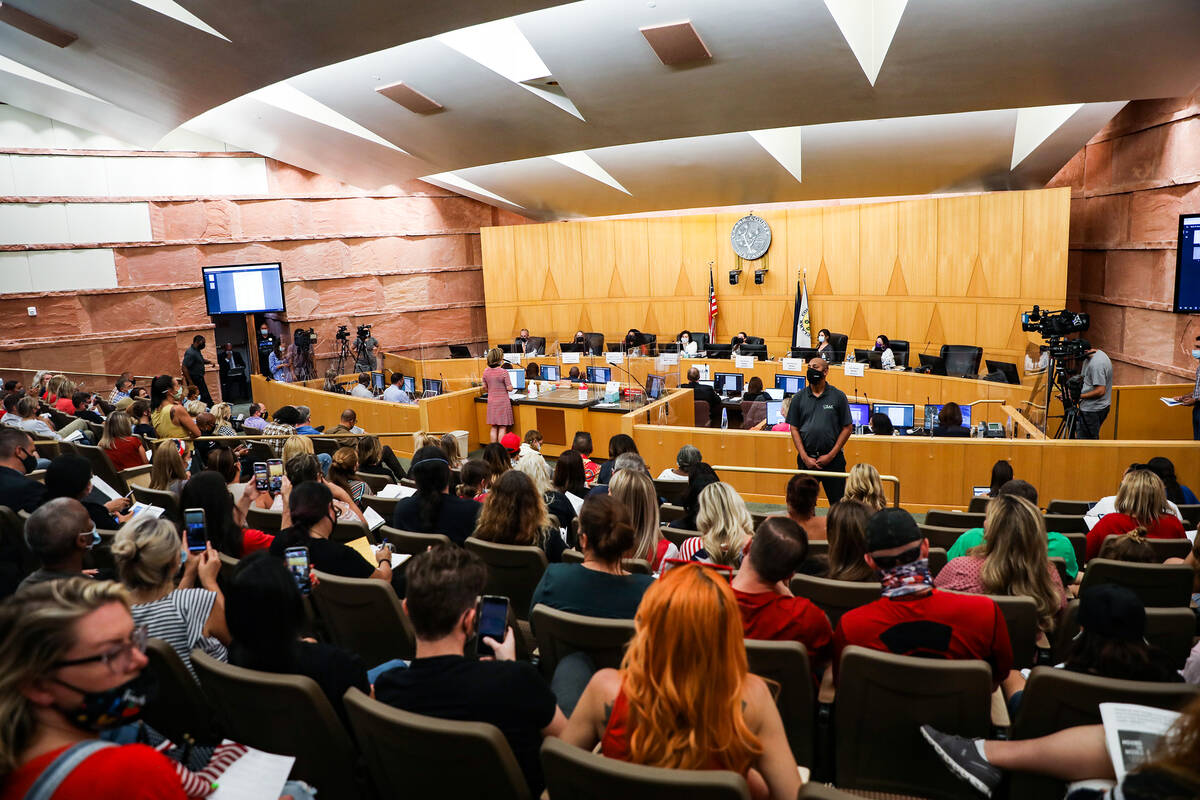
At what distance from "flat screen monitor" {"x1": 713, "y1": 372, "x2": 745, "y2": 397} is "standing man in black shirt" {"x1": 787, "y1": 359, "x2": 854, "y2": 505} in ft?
15.4

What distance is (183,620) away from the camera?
2.79 metres

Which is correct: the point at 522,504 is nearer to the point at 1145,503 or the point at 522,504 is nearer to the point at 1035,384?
the point at 1145,503

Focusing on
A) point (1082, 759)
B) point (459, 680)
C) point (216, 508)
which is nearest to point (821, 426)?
point (216, 508)

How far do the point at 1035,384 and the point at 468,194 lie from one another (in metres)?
12.2

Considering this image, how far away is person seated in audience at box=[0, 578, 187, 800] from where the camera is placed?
152cm

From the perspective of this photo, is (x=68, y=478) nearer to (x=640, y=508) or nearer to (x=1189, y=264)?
(x=640, y=508)

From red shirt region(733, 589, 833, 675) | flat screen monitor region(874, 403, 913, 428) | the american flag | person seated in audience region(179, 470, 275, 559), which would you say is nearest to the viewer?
red shirt region(733, 589, 833, 675)

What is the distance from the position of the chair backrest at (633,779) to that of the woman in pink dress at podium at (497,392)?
9.02m

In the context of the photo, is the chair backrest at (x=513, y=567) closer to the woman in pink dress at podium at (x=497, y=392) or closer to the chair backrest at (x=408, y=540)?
the chair backrest at (x=408, y=540)

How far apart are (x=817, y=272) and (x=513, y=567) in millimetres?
12508

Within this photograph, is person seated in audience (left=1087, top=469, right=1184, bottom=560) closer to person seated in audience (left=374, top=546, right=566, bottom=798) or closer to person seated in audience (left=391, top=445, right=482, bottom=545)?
person seated in audience (left=391, top=445, right=482, bottom=545)

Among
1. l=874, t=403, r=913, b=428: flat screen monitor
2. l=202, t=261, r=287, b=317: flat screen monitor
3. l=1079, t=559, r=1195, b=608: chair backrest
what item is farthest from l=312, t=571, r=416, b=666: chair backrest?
l=202, t=261, r=287, b=317: flat screen monitor

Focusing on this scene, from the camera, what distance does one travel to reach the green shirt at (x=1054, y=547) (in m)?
4.01

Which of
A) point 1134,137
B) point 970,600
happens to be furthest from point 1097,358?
point 970,600
